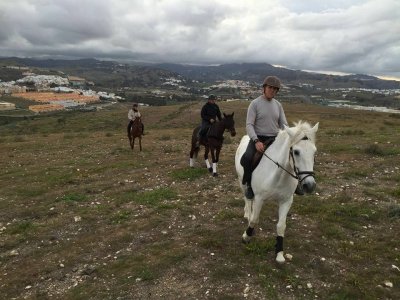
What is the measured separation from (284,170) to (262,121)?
4.95ft

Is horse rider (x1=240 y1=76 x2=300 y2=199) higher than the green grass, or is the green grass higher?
horse rider (x1=240 y1=76 x2=300 y2=199)

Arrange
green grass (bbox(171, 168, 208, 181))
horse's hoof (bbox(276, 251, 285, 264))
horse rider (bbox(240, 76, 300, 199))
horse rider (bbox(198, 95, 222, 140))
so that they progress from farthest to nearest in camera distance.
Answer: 1. horse rider (bbox(198, 95, 222, 140))
2. green grass (bbox(171, 168, 208, 181))
3. horse rider (bbox(240, 76, 300, 199))
4. horse's hoof (bbox(276, 251, 285, 264))

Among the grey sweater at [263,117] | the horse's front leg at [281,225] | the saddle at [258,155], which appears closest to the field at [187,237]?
the horse's front leg at [281,225]

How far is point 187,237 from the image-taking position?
408 inches

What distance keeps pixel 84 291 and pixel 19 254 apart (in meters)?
3.16

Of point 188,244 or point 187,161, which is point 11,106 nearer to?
point 187,161

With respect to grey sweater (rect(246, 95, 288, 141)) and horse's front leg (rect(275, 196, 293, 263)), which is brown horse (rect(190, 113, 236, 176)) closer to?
grey sweater (rect(246, 95, 288, 141))

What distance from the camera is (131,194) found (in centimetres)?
1463

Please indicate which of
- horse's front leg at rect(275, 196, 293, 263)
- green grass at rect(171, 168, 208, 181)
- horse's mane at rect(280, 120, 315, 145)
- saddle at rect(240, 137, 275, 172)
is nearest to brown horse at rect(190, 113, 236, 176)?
green grass at rect(171, 168, 208, 181)

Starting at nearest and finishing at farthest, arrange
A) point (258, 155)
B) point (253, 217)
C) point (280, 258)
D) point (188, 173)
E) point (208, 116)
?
point (280, 258)
point (258, 155)
point (253, 217)
point (188, 173)
point (208, 116)

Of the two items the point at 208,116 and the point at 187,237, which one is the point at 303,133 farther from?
the point at 208,116

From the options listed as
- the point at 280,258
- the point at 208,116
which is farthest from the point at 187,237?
the point at 208,116

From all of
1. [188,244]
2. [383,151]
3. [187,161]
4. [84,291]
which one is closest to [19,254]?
[84,291]

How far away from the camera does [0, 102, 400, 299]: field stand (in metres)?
8.00
